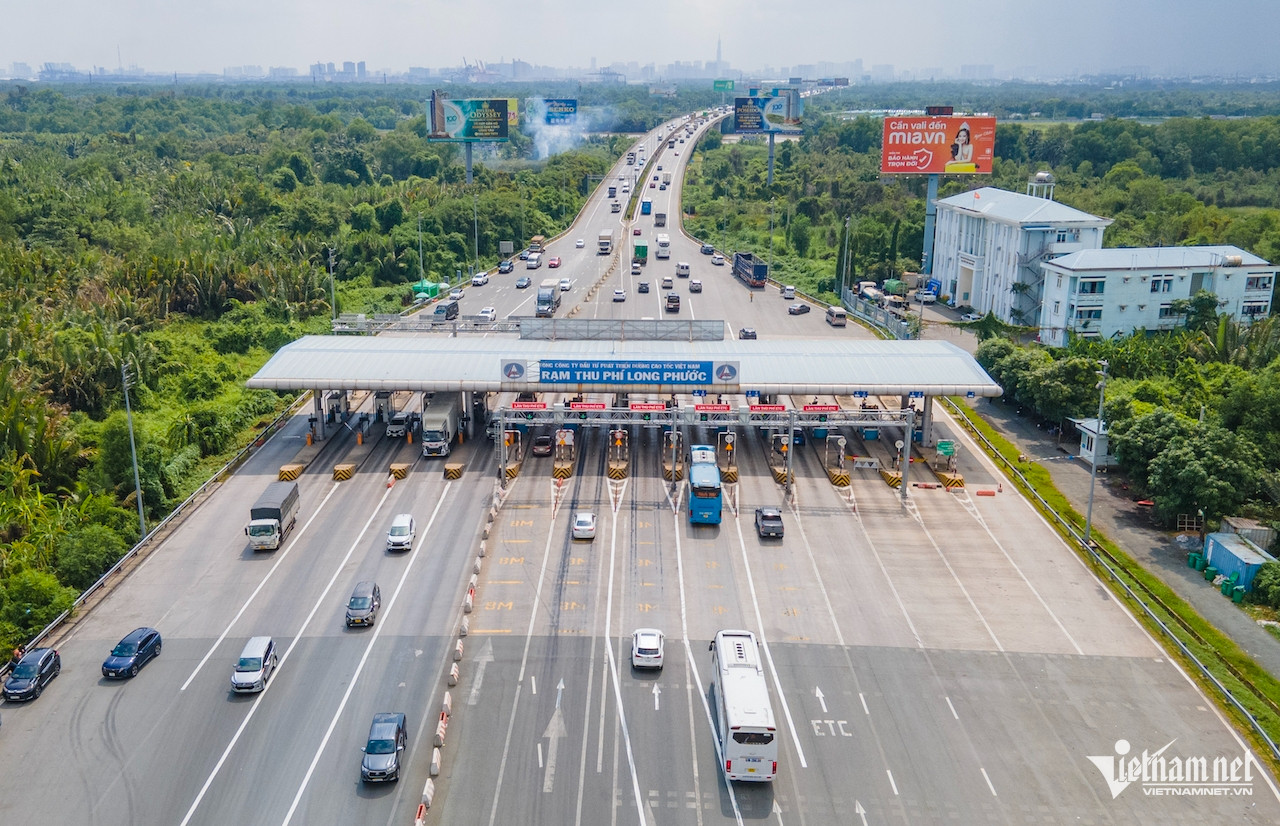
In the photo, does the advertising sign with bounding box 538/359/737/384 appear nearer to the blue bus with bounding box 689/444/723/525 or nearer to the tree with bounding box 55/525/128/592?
the blue bus with bounding box 689/444/723/525

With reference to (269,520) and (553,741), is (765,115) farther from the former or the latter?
(553,741)

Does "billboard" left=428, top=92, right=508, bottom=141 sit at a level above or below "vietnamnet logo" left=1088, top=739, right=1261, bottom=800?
above

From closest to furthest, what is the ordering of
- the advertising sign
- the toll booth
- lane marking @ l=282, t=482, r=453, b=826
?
lane marking @ l=282, t=482, r=453, b=826, the advertising sign, the toll booth

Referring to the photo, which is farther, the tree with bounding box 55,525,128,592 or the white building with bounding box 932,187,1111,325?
the white building with bounding box 932,187,1111,325

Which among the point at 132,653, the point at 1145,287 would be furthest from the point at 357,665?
the point at 1145,287

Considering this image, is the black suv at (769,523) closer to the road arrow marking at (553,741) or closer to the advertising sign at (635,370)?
the advertising sign at (635,370)

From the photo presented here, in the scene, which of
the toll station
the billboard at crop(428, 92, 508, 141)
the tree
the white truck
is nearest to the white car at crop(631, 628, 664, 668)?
the toll station

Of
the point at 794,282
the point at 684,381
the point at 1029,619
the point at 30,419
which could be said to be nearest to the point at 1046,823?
the point at 1029,619
